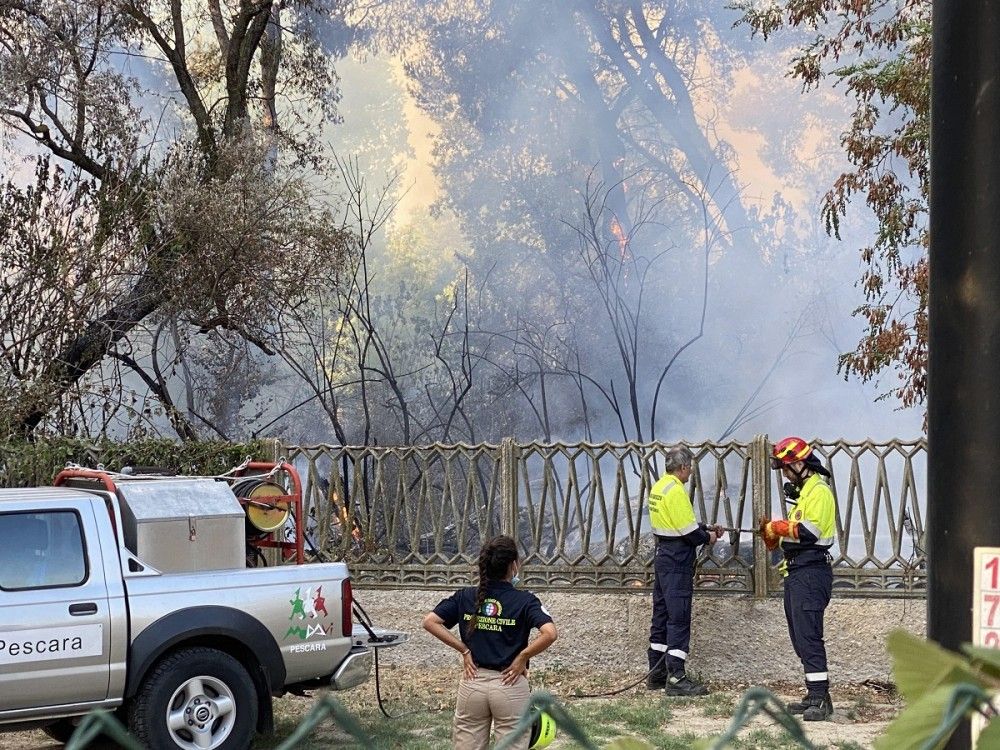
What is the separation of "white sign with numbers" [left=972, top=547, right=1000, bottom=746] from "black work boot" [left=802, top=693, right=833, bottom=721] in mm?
6739

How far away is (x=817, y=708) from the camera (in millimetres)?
9125

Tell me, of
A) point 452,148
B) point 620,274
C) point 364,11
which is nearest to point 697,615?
point 620,274

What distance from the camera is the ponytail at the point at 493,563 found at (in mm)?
6230

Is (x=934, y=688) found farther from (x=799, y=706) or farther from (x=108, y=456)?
(x=108, y=456)

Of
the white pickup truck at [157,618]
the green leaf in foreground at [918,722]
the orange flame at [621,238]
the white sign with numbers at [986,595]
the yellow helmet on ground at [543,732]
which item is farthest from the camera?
the orange flame at [621,238]

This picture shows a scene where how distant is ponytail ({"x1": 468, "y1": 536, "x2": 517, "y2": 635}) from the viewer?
623 cm

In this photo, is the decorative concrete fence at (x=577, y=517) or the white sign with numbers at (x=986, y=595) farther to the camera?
the decorative concrete fence at (x=577, y=517)

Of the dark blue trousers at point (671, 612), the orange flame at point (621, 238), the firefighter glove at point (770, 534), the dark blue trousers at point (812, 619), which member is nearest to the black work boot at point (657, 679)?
the dark blue trousers at point (671, 612)

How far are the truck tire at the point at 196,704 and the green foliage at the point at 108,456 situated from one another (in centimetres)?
368

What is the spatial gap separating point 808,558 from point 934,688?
7918mm

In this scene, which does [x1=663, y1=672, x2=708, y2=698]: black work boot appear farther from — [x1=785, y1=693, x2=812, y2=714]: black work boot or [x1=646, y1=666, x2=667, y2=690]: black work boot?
[x1=785, y1=693, x2=812, y2=714]: black work boot

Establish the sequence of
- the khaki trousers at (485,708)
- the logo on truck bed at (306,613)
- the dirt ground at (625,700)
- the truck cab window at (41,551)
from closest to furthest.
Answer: the khaki trousers at (485,708) < the truck cab window at (41,551) < the logo on truck bed at (306,613) < the dirt ground at (625,700)

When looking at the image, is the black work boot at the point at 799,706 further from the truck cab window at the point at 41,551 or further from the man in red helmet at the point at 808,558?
the truck cab window at the point at 41,551

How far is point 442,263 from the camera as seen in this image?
17.8 metres
